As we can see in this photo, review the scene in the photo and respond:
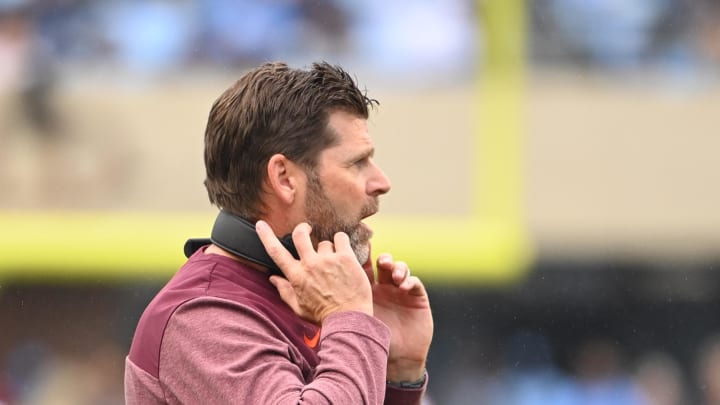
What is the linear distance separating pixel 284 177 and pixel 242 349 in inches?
9.5

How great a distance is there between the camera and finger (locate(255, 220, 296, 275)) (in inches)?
65.9

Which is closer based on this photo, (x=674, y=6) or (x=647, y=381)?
(x=647, y=381)

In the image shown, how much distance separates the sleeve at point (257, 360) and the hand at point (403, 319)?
Answer: 23cm

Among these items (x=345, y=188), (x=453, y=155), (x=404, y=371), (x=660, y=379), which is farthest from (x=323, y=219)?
(x=453, y=155)

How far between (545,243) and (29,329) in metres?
3.20


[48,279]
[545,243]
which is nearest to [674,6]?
[545,243]

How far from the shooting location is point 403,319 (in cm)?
190

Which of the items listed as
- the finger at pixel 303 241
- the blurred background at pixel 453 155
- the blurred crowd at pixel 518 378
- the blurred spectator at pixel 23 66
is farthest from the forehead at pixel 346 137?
the blurred spectator at pixel 23 66

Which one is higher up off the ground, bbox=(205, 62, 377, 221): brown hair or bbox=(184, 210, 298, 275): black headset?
bbox=(205, 62, 377, 221): brown hair

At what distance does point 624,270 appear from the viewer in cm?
928

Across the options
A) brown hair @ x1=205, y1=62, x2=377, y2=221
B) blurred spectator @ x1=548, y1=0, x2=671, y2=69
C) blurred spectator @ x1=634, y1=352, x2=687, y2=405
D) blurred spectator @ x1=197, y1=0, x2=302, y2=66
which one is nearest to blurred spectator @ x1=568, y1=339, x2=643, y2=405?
blurred spectator @ x1=634, y1=352, x2=687, y2=405

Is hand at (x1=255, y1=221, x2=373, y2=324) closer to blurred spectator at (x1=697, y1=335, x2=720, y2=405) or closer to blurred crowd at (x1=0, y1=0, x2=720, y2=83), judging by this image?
blurred spectator at (x1=697, y1=335, x2=720, y2=405)

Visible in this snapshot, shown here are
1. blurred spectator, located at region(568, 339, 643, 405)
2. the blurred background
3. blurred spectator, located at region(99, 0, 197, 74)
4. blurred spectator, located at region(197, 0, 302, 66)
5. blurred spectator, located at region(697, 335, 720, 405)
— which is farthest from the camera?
blurred spectator, located at region(99, 0, 197, 74)

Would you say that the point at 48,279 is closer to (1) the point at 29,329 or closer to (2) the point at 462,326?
(1) the point at 29,329
